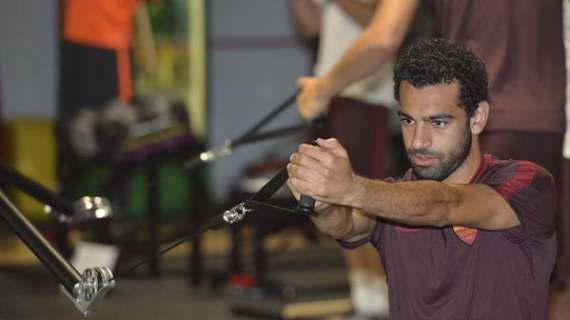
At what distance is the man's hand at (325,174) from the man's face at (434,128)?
34cm

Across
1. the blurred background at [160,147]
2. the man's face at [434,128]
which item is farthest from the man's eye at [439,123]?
the blurred background at [160,147]

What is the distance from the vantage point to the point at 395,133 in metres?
7.55

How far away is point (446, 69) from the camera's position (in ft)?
8.48

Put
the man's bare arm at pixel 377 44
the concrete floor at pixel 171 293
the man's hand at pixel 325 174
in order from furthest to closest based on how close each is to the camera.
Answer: the concrete floor at pixel 171 293, the man's bare arm at pixel 377 44, the man's hand at pixel 325 174

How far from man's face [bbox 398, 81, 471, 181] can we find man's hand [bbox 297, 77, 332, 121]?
3.74 feet

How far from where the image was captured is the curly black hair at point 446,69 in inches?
102

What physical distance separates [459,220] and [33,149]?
16.3 feet

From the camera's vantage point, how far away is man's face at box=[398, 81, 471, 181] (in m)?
2.55

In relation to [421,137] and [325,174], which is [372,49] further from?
[325,174]

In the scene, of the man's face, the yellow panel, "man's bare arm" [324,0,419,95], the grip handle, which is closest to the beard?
the man's face

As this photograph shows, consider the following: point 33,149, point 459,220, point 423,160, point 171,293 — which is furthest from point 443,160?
point 33,149

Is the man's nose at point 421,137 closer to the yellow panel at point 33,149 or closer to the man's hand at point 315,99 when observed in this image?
the man's hand at point 315,99

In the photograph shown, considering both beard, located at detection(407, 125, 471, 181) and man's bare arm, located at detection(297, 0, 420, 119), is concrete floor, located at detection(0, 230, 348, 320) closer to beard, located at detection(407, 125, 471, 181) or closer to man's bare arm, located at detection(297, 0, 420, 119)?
man's bare arm, located at detection(297, 0, 420, 119)

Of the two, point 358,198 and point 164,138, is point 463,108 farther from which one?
point 164,138
